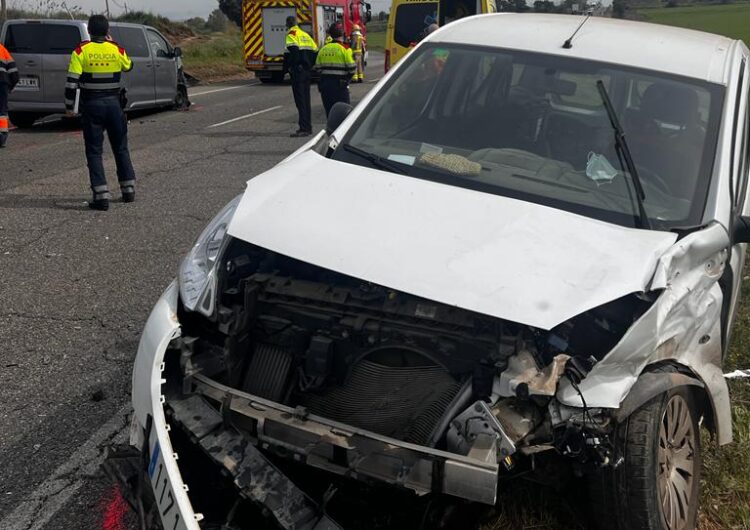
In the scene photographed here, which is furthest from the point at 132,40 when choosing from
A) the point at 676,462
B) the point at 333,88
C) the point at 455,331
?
the point at 676,462

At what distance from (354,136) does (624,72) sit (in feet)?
4.52

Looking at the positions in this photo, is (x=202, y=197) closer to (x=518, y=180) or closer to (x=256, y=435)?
(x=518, y=180)

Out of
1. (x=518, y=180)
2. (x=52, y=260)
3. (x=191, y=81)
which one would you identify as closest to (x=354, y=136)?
(x=518, y=180)

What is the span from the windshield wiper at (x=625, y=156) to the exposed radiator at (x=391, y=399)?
3.61 feet

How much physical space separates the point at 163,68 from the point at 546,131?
42.9ft

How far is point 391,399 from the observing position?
2.74 meters

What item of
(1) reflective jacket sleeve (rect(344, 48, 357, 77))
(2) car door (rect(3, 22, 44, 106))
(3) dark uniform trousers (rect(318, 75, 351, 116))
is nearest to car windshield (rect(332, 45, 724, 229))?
(1) reflective jacket sleeve (rect(344, 48, 357, 77))

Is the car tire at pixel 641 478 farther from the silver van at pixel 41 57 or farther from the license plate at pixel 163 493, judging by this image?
the silver van at pixel 41 57

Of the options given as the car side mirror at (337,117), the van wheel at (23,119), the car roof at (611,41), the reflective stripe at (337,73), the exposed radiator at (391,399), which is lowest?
the van wheel at (23,119)

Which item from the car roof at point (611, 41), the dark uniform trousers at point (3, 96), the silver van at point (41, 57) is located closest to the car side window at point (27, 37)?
the silver van at point (41, 57)

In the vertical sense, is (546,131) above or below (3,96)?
above

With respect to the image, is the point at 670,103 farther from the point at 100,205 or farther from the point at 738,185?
the point at 100,205

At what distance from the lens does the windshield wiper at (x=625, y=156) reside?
10.2 feet

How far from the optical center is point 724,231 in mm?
3090
